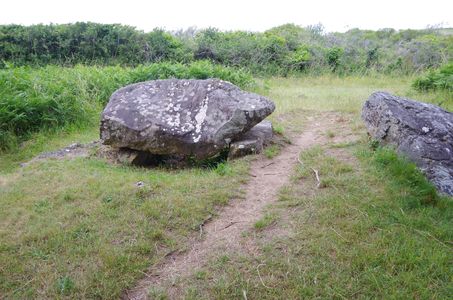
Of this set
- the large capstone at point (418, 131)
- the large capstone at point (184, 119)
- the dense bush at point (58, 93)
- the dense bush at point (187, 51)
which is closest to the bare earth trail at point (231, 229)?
the large capstone at point (184, 119)

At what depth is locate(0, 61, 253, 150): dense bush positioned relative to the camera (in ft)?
23.8

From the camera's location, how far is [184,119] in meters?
5.87

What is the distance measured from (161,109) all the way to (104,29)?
1012cm

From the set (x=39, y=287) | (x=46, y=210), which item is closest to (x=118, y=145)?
(x=46, y=210)

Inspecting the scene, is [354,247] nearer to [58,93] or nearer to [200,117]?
[200,117]

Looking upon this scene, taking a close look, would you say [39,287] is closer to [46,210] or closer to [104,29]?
[46,210]

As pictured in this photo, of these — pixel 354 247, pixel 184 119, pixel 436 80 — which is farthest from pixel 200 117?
pixel 436 80

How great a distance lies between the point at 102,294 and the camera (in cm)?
316

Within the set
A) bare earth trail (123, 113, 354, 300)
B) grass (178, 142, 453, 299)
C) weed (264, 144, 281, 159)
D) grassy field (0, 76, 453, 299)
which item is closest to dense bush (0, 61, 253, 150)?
grassy field (0, 76, 453, 299)

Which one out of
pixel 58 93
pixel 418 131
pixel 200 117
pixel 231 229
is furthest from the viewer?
pixel 58 93

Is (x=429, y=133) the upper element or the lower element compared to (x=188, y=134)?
upper

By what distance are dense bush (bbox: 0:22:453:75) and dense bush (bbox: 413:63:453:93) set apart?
4.23 meters

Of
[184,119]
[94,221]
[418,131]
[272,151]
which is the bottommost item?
[94,221]

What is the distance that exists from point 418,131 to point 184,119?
3174 millimetres
